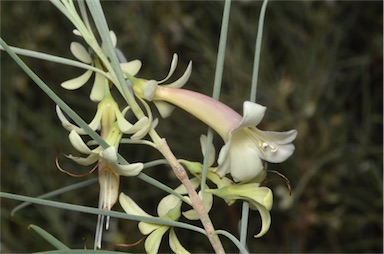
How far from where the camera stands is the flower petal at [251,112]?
37 cm

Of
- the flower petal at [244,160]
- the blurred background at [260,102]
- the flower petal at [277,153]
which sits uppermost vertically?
the blurred background at [260,102]

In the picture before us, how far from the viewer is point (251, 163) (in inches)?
15.5

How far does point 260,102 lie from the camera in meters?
1.23

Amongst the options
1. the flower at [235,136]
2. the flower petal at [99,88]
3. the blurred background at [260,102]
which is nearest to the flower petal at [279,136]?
the flower at [235,136]

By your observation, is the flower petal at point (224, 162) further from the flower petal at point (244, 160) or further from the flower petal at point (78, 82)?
the flower petal at point (78, 82)

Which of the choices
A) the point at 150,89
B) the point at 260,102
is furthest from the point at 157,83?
the point at 260,102

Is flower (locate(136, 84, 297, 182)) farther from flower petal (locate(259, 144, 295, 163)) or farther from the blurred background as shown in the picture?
the blurred background

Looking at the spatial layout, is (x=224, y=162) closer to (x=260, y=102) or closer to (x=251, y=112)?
(x=251, y=112)

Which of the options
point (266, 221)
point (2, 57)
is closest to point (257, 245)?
point (2, 57)

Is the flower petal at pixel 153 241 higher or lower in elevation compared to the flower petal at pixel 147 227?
lower

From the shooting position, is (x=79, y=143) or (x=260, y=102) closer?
(x=79, y=143)

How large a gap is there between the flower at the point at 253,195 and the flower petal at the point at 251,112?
0.04 metres

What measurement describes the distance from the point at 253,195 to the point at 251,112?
0.06m

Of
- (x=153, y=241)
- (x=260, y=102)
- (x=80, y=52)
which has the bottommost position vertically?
(x=153, y=241)
